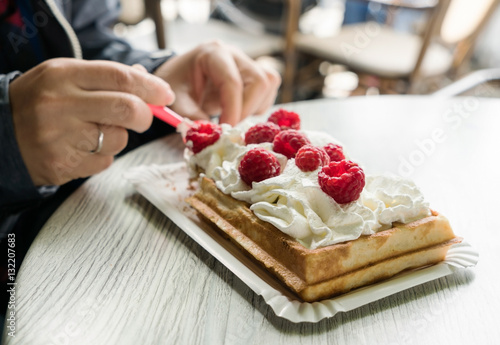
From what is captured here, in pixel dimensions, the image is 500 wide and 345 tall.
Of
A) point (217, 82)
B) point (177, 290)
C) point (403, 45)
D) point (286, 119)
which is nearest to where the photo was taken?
point (177, 290)

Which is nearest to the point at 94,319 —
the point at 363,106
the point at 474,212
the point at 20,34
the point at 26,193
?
the point at 26,193

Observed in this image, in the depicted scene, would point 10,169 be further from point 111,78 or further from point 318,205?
point 318,205

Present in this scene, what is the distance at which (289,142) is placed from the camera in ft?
3.02

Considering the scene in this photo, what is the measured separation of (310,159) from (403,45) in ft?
7.98

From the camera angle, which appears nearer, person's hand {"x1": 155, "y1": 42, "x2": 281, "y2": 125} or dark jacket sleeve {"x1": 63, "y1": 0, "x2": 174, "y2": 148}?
person's hand {"x1": 155, "y1": 42, "x2": 281, "y2": 125}

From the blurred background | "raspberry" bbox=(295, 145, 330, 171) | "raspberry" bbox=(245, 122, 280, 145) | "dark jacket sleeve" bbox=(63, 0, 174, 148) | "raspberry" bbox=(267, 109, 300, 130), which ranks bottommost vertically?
the blurred background

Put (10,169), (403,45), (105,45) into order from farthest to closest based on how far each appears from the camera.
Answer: (403,45) → (105,45) → (10,169)

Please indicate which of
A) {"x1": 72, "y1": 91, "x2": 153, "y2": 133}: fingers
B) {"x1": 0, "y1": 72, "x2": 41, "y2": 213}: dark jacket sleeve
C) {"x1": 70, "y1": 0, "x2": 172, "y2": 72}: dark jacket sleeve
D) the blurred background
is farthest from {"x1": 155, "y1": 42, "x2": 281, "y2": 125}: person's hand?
the blurred background

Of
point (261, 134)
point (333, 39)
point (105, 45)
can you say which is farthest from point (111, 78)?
point (333, 39)

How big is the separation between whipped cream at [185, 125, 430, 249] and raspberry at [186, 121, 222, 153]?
12cm

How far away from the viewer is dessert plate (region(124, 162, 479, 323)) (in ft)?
2.18

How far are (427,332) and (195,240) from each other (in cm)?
40

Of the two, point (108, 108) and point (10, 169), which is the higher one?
point (108, 108)

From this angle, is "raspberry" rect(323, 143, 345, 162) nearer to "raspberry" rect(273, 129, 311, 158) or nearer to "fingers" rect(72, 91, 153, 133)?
"raspberry" rect(273, 129, 311, 158)
